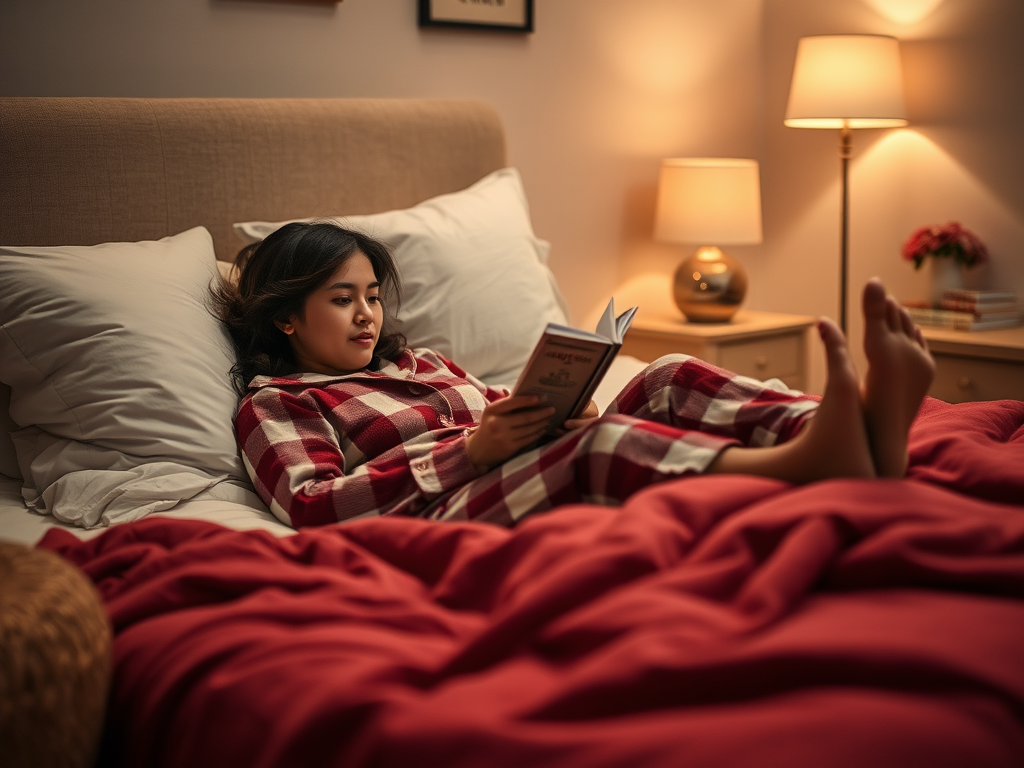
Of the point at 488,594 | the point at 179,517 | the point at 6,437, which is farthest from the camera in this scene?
the point at 6,437

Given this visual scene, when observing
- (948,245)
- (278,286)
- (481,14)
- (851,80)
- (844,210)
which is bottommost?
(278,286)

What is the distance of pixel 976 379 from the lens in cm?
272

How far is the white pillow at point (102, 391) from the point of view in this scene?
164 centimetres

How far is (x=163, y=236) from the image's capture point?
2100 mm

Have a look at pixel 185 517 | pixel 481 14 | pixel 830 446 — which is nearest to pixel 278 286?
pixel 185 517

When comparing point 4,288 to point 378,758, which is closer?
point 378,758

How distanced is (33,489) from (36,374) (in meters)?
0.18

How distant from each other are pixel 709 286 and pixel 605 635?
2152 mm

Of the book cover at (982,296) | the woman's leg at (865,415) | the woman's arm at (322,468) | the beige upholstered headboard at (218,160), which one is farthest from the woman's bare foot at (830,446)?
the book cover at (982,296)

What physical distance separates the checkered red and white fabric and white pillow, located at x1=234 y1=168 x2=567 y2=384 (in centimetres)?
33

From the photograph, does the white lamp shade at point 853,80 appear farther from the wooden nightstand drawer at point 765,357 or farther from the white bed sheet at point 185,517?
the white bed sheet at point 185,517

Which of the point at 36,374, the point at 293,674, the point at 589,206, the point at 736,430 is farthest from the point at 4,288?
the point at 589,206

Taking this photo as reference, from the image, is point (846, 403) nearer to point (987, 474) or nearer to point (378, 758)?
point (987, 474)

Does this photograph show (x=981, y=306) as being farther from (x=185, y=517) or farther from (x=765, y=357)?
(x=185, y=517)
